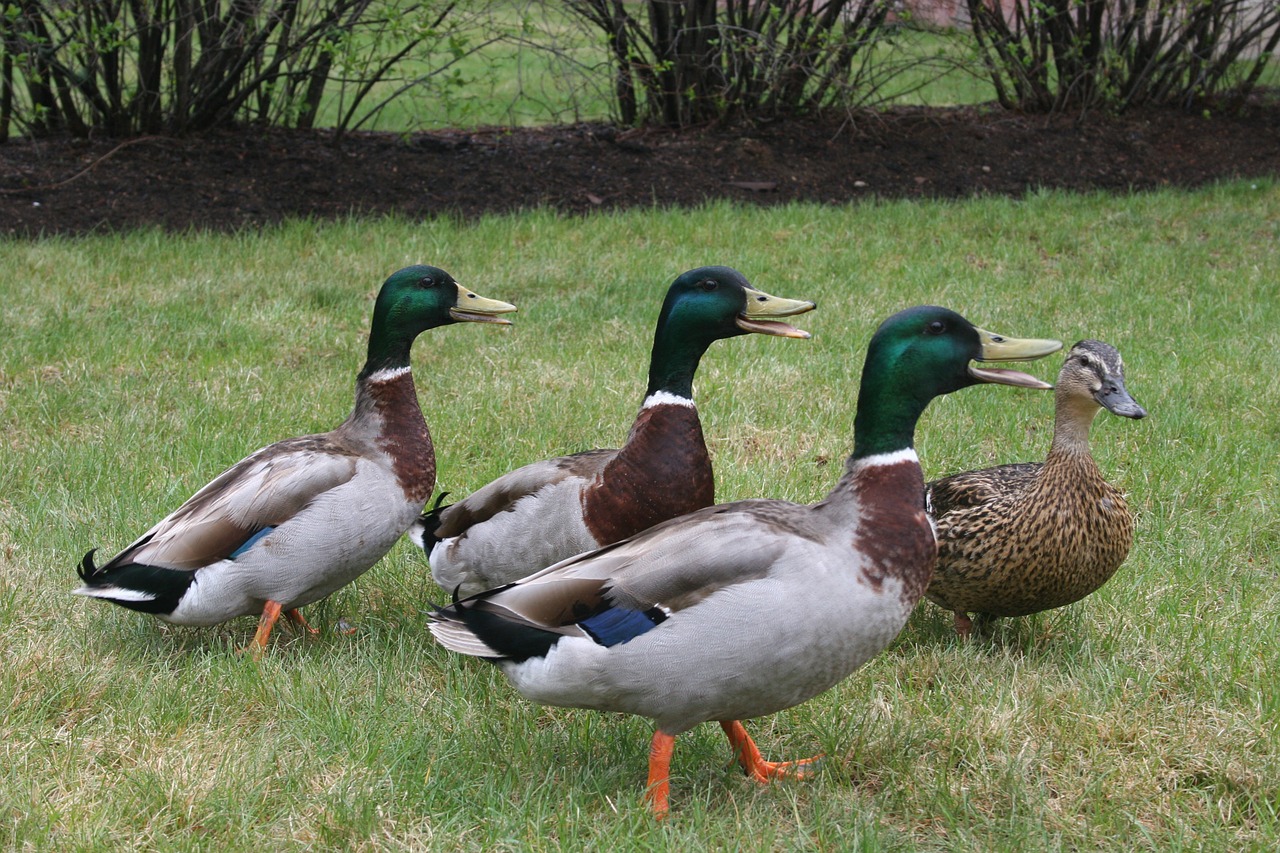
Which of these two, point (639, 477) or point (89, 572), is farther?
point (89, 572)

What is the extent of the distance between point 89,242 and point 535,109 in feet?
17.7

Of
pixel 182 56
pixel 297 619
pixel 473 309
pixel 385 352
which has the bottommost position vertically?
pixel 297 619

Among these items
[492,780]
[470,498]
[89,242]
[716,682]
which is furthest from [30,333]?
[716,682]

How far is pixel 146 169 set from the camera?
9094 millimetres

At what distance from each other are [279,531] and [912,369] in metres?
1.77

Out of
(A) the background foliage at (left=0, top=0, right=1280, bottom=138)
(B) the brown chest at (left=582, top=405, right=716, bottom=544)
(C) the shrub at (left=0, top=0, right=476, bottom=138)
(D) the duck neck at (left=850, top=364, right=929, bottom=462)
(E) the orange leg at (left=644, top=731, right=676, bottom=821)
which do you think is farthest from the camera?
(A) the background foliage at (left=0, top=0, right=1280, bottom=138)

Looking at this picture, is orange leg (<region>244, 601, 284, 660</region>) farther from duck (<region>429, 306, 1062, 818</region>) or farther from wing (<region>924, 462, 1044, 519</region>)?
wing (<region>924, 462, 1044, 519</region>)

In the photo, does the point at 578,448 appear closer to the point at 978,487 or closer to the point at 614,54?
the point at 978,487

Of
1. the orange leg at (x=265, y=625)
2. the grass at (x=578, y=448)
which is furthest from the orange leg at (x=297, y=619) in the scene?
the orange leg at (x=265, y=625)

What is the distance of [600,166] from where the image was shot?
9.87 metres

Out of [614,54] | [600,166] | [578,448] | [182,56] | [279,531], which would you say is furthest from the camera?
[600,166]

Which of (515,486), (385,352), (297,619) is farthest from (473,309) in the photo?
(297,619)

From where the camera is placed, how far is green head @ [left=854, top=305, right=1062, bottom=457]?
3088 mm

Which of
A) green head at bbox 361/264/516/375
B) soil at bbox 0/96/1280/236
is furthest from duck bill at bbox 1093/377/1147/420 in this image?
soil at bbox 0/96/1280/236
